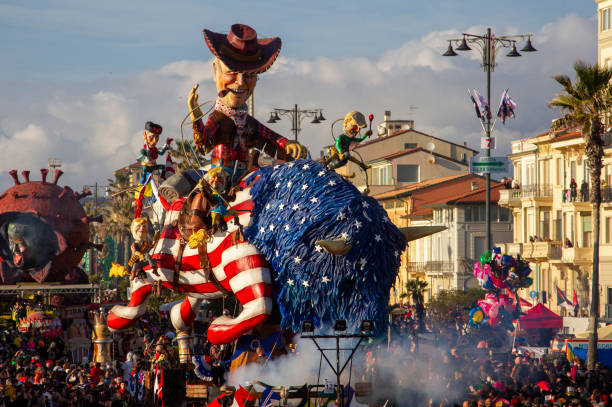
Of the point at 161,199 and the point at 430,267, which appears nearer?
the point at 161,199

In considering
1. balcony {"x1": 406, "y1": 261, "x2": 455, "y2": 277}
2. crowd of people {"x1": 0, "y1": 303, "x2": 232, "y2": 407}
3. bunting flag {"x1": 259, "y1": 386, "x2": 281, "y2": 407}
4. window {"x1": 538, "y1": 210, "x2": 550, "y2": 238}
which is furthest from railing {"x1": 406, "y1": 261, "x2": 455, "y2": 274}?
bunting flag {"x1": 259, "y1": 386, "x2": 281, "y2": 407}

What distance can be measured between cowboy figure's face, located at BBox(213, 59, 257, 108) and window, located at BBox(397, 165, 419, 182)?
205ft

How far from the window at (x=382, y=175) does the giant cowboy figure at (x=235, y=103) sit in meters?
62.0

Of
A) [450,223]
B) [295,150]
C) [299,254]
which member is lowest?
[299,254]

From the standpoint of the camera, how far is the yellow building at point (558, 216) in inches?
1922

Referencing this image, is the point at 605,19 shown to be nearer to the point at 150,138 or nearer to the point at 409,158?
the point at 409,158

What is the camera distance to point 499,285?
32844 millimetres

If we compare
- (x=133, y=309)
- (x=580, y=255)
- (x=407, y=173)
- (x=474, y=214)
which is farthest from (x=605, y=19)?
(x=133, y=309)

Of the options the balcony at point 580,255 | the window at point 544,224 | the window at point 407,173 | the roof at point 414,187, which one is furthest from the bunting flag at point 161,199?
the window at point 407,173

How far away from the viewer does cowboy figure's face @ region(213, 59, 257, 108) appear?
15.0 m

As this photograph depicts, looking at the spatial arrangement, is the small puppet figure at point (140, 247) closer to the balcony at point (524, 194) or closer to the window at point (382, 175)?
the balcony at point (524, 194)

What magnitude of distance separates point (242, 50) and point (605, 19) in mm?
42104

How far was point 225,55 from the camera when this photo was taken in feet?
48.5

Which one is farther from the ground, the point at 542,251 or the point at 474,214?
the point at 474,214
